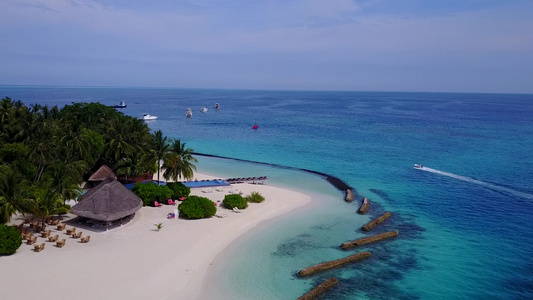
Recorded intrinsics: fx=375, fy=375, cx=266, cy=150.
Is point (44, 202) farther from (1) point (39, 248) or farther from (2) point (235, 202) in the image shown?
(2) point (235, 202)

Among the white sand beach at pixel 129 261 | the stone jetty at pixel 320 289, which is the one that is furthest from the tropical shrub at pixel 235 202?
the stone jetty at pixel 320 289

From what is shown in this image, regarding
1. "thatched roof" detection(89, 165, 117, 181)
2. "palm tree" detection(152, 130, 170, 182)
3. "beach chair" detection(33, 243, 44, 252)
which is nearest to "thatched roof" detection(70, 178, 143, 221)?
"beach chair" detection(33, 243, 44, 252)

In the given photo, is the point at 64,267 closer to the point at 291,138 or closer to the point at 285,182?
the point at 285,182

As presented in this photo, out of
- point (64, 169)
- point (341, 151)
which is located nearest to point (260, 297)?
point (64, 169)

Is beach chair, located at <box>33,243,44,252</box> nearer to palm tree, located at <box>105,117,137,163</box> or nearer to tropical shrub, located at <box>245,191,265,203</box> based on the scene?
palm tree, located at <box>105,117,137,163</box>

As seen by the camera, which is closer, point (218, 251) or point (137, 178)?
point (218, 251)

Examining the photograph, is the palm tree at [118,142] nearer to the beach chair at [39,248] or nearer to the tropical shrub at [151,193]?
the tropical shrub at [151,193]

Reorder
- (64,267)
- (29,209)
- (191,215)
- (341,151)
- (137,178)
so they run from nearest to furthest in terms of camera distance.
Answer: (64,267) < (29,209) < (191,215) < (137,178) < (341,151)
